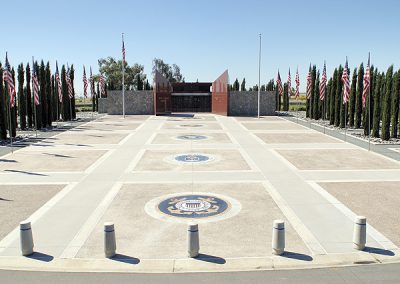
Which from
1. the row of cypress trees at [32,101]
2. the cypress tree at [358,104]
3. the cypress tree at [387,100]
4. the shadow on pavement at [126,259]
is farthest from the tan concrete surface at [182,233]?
the cypress tree at [358,104]

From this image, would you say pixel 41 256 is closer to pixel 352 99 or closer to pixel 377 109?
pixel 377 109

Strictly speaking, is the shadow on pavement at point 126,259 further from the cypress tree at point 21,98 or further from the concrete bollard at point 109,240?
the cypress tree at point 21,98

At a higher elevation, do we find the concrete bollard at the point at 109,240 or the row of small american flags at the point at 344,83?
the row of small american flags at the point at 344,83

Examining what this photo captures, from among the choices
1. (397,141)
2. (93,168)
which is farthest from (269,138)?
(93,168)

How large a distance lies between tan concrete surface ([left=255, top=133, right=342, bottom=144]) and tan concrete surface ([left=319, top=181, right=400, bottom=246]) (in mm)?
10470

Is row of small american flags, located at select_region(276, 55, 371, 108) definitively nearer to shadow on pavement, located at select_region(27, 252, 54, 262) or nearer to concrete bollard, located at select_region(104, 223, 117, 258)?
concrete bollard, located at select_region(104, 223, 117, 258)

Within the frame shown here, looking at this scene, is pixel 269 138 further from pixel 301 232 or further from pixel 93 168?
pixel 301 232

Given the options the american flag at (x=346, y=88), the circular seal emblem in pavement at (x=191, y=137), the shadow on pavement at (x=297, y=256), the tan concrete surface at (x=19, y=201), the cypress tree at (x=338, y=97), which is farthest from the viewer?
the cypress tree at (x=338, y=97)

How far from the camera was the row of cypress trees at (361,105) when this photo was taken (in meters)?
24.8

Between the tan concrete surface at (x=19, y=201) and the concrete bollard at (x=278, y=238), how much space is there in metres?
6.08

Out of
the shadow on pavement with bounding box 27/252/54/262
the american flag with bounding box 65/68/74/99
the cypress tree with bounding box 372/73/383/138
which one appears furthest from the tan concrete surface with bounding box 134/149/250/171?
the american flag with bounding box 65/68/74/99

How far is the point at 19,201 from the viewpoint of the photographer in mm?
11414

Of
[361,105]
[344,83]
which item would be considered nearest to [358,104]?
[361,105]

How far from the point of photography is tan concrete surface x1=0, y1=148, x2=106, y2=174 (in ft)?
52.7
